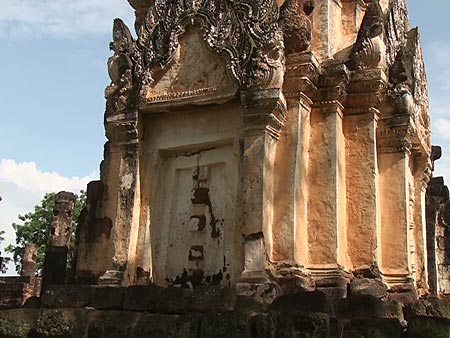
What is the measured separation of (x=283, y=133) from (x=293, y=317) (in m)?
3.79

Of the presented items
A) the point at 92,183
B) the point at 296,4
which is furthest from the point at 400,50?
the point at 92,183

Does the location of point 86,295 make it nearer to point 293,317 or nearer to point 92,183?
point 293,317

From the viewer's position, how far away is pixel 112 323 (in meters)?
6.36

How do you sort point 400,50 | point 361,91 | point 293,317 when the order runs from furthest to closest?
point 400,50 → point 361,91 → point 293,317

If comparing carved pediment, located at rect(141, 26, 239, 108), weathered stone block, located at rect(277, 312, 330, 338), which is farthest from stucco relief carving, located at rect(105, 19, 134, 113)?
weathered stone block, located at rect(277, 312, 330, 338)

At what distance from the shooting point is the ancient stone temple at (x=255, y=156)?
8.30 m

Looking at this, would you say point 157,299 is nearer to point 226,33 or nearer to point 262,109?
point 262,109

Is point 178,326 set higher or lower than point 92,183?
lower

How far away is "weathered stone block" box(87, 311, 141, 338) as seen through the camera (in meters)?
6.26

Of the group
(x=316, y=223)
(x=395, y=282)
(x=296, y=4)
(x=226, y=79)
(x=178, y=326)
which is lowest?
(x=178, y=326)

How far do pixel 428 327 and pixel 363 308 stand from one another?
1.09 metres

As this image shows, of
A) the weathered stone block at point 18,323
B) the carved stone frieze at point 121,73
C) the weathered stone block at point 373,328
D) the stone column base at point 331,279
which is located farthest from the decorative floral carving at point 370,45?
the weathered stone block at point 18,323

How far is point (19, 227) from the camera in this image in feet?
148

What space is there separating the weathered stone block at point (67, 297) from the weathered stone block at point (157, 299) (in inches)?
23.7
